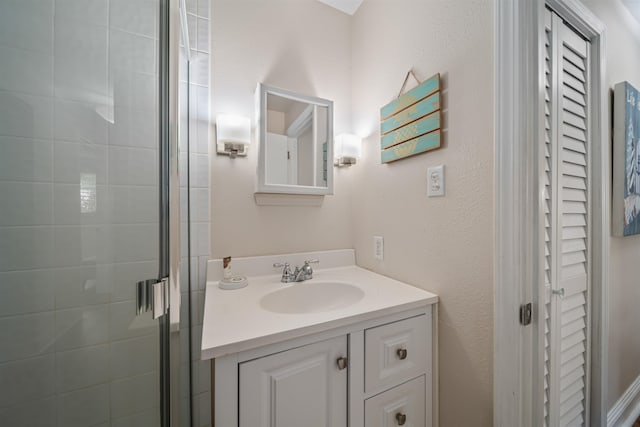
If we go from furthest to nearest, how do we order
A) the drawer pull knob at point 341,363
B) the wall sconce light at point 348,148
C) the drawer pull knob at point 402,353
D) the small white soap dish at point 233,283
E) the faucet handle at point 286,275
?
1. the wall sconce light at point 348,148
2. the faucet handle at point 286,275
3. the small white soap dish at point 233,283
4. the drawer pull knob at point 402,353
5. the drawer pull knob at point 341,363

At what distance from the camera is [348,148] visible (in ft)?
4.66

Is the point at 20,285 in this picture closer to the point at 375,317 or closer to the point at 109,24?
the point at 109,24

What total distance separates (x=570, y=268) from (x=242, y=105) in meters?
1.67

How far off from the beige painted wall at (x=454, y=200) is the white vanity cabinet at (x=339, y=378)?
114mm

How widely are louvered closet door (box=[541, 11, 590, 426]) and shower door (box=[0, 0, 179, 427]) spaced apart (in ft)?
4.05

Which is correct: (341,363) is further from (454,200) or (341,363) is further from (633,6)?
(633,6)

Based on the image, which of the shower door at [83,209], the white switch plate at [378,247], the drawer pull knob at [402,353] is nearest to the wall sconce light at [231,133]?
the shower door at [83,209]

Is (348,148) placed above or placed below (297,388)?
above

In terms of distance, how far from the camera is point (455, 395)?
888 millimetres

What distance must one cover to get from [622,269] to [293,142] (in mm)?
1883

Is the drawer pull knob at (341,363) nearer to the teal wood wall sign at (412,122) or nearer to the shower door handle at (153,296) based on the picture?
the shower door handle at (153,296)

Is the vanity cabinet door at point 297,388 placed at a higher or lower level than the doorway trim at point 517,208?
lower

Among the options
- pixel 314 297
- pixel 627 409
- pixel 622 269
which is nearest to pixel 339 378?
pixel 314 297

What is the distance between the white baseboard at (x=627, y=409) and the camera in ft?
3.98
